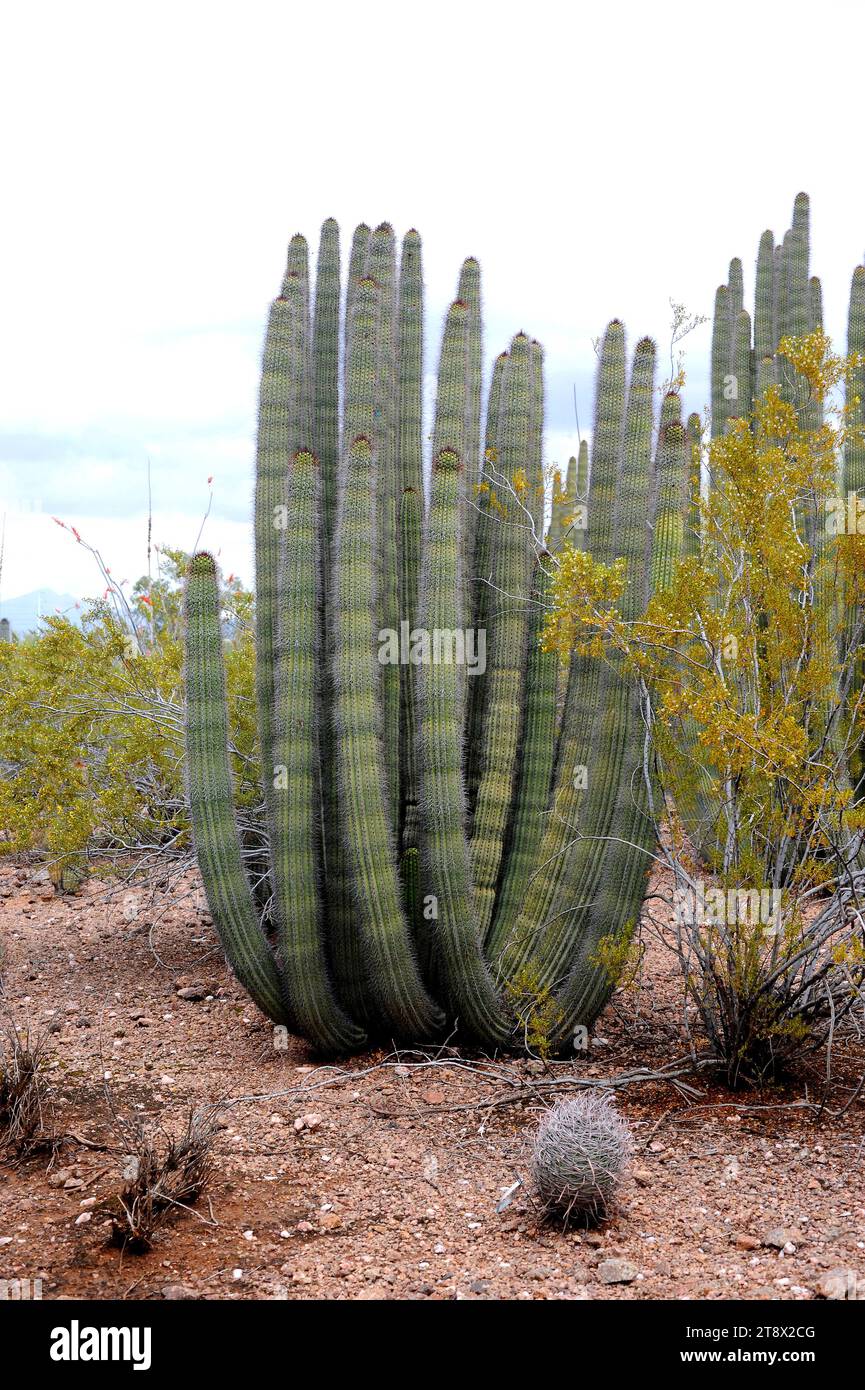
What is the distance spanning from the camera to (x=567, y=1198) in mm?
4203

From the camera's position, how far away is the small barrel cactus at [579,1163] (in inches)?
163

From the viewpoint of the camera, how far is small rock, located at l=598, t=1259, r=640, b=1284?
3.83m

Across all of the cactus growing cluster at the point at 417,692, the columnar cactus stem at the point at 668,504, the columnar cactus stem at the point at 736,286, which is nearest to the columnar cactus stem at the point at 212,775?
the cactus growing cluster at the point at 417,692

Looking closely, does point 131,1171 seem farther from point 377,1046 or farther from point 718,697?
point 718,697

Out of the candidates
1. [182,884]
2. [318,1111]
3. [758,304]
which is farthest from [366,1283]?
[758,304]

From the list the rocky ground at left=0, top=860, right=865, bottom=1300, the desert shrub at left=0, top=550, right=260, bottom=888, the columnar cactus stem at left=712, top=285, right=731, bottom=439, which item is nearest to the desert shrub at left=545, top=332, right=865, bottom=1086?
the rocky ground at left=0, top=860, right=865, bottom=1300

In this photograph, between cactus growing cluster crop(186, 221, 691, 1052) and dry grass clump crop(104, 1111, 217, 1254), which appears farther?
cactus growing cluster crop(186, 221, 691, 1052)

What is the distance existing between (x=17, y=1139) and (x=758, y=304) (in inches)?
406

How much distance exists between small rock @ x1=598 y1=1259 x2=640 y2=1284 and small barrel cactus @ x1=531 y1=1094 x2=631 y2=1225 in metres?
0.28

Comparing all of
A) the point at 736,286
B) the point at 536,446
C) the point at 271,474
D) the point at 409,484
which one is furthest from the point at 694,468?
the point at 736,286

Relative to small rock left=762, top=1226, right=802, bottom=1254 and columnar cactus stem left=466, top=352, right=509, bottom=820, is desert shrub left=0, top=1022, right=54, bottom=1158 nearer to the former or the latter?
columnar cactus stem left=466, top=352, right=509, bottom=820

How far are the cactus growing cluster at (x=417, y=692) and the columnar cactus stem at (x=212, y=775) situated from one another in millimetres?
11

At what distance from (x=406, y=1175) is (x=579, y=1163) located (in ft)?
3.01

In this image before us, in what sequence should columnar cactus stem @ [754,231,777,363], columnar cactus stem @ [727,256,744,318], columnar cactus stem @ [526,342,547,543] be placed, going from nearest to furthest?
1. columnar cactus stem @ [526,342,547,543]
2. columnar cactus stem @ [754,231,777,363]
3. columnar cactus stem @ [727,256,744,318]
